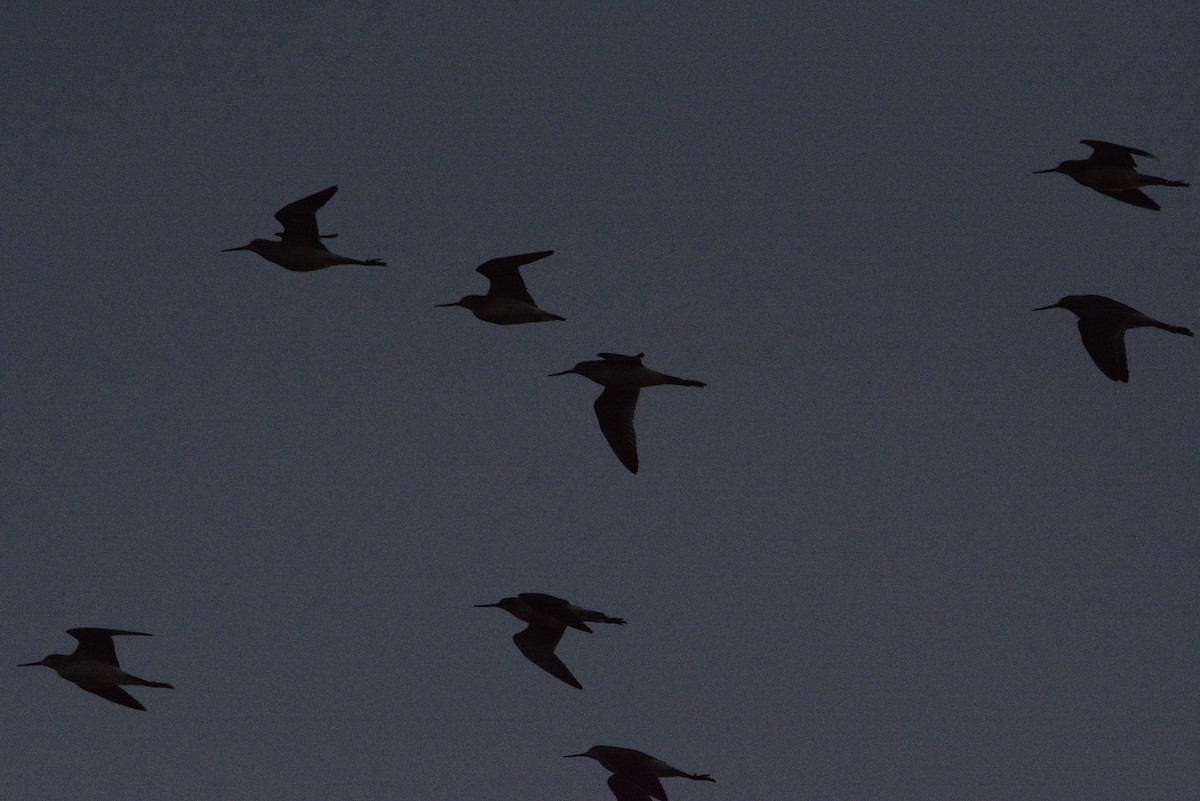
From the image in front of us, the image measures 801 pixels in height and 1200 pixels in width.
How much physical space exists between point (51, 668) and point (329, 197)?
7.01 meters

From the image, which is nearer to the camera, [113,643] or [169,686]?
[169,686]

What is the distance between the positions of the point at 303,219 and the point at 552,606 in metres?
5.96

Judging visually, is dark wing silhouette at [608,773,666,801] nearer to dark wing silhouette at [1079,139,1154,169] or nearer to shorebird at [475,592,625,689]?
shorebird at [475,592,625,689]

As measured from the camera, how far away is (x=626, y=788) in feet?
74.4

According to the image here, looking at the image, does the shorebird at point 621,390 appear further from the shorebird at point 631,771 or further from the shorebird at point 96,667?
the shorebird at point 96,667

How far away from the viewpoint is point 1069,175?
81.6 feet

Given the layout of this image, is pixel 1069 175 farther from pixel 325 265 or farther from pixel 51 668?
pixel 51 668

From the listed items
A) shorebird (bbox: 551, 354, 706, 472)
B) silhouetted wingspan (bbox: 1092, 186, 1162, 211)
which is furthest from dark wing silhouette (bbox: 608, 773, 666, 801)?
silhouetted wingspan (bbox: 1092, 186, 1162, 211)

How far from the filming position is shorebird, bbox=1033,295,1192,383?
79.5ft

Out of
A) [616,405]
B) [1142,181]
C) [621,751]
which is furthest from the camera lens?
[616,405]

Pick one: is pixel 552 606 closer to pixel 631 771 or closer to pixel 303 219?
pixel 631 771

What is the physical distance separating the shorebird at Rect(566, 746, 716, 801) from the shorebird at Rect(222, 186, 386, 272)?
6.76 metres

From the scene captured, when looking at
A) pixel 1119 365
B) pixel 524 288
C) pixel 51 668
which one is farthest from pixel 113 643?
pixel 1119 365

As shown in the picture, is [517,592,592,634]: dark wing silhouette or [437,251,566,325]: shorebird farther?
[437,251,566,325]: shorebird
